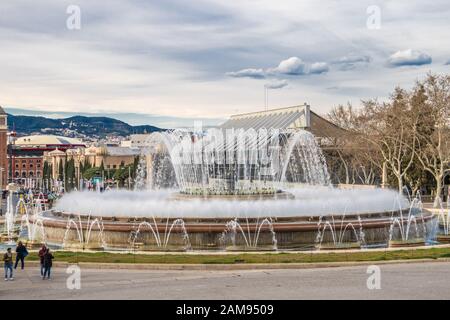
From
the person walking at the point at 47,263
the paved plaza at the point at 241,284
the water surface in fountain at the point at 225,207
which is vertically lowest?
the paved plaza at the point at 241,284

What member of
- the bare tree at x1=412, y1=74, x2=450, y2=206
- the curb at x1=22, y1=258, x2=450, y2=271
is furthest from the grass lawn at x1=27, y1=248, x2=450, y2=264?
the bare tree at x1=412, y1=74, x2=450, y2=206

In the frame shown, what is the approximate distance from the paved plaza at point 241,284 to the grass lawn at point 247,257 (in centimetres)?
102

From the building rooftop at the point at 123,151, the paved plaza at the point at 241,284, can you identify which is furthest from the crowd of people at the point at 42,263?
the building rooftop at the point at 123,151

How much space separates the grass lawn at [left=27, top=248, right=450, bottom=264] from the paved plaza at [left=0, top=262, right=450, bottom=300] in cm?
102

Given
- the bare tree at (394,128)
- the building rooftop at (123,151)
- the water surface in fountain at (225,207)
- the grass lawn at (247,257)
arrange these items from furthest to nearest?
the building rooftop at (123,151) < the bare tree at (394,128) < the water surface in fountain at (225,207) < the grass lawn at (247,257)

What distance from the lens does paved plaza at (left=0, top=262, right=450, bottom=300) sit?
48.1 ft

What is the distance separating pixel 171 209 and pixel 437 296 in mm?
14291

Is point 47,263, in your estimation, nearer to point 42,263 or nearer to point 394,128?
point 42,263

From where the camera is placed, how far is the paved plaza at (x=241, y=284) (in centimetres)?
1465

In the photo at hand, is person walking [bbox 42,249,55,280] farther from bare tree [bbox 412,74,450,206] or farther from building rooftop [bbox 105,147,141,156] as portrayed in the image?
building rooftop [bbox 105,147,141,156]

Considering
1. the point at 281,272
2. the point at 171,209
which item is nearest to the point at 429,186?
the point at 171,209

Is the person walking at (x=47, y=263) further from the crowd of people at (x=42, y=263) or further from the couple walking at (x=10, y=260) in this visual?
the couple walking at (x=10, y=260)
